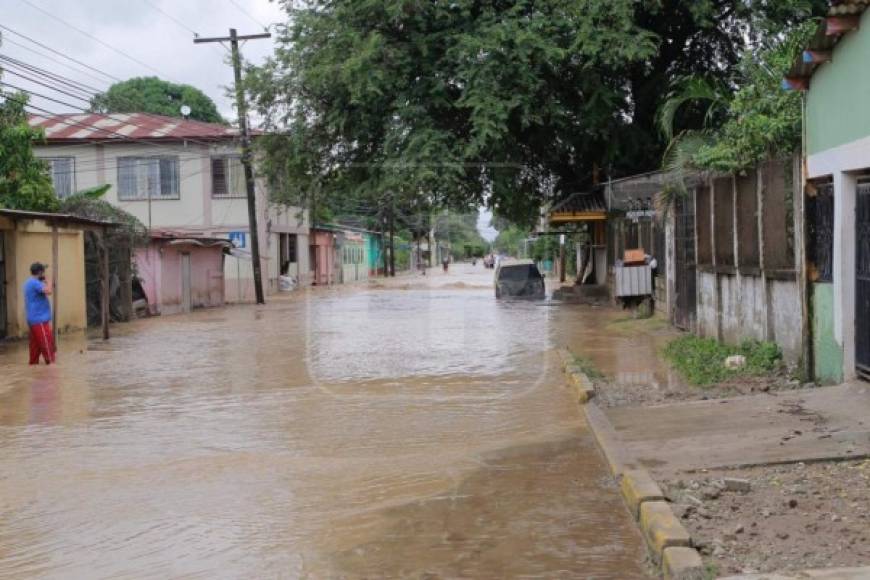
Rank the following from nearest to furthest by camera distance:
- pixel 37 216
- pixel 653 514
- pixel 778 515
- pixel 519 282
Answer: pixel 778 515, pixel 653 514, pixel 37 216, pixel 519 282

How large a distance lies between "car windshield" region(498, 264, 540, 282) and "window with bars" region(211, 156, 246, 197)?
1243cm

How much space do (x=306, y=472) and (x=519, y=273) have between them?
2609 centimetres

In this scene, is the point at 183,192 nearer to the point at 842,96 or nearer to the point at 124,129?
the point at 124,129

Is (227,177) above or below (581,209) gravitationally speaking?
above

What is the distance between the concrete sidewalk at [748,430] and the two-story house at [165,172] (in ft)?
100

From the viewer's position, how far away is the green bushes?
35.9 ft

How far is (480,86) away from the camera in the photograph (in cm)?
2472

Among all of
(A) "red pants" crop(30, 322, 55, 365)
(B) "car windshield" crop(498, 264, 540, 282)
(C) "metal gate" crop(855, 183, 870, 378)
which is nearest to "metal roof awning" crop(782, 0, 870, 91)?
(C) "metal gate" crop(855, 183, 870, 378)

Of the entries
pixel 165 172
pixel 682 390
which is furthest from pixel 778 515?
pixel 165 172

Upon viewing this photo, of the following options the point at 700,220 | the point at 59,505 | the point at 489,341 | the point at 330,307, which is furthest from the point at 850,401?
the point at 330,307

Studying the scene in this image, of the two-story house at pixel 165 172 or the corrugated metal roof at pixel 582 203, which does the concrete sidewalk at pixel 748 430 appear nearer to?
the corrugated metal roof at pixel 582 203

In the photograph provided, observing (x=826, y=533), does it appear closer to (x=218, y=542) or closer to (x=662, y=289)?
(x=218, y=542)

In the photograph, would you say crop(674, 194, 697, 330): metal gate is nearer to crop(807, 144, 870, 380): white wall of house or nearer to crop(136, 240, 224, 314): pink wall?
crop(807, 144, 870, 380): white wall of house

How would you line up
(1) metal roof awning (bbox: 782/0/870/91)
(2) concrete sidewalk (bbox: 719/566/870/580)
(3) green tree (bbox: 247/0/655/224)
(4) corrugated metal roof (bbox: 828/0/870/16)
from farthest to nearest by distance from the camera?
(3) green tree (bbox: 247/0/655/224) < (1) metal roof awning (bbox: 782/0/870/91) < (4) corrugated metal roof (bbox: 828/0/870/16) < (2) concrete sidewalk (bbox: 719/566/870/580)
